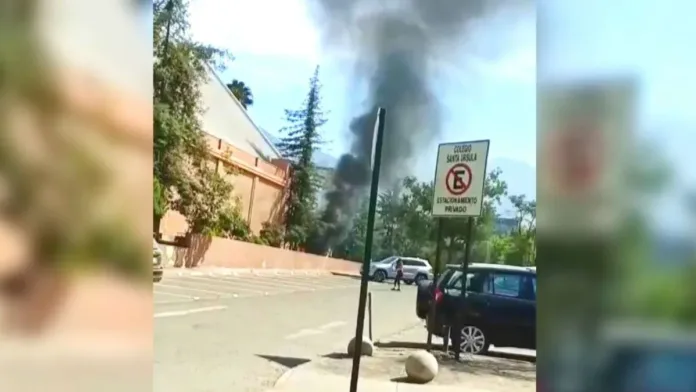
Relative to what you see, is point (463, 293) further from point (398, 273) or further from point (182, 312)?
point (182, 312)

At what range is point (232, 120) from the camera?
5.85 feet

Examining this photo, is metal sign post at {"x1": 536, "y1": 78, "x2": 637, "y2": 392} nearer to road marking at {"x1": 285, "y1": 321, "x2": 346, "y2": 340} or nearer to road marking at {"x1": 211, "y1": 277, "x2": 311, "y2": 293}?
road marking at {"x1": 285, "y1": 321, "x2": 346, "y2": 340}

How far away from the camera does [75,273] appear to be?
1.62 meters

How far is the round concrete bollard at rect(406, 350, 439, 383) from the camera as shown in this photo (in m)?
1.65

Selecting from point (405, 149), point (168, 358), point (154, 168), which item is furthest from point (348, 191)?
point (168, 358)

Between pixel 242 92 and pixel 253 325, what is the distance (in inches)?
23.8

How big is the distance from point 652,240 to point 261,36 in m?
1.02

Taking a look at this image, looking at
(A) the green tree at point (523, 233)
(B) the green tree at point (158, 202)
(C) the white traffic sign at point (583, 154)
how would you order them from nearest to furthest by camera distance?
(C) the white traffic sign at point (583, 154) → (A) the green tree at point (523, 233) → (B) the green tree at point (158, 202)

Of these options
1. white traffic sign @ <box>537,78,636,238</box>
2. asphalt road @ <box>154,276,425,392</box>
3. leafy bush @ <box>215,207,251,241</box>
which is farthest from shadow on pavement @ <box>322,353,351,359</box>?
white traffic sign @ <box>537,78,636,238</box>

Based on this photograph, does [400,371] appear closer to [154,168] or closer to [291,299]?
[291,299]

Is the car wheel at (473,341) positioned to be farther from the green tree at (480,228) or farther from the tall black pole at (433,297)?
the green tree at (480,228)

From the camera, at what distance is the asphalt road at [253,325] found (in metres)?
1.71

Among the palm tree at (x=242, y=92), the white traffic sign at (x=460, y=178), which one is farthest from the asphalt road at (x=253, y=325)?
the palm tree at (x=242, y=92)

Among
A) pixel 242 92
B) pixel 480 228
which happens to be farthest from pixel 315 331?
pixel 242 92
